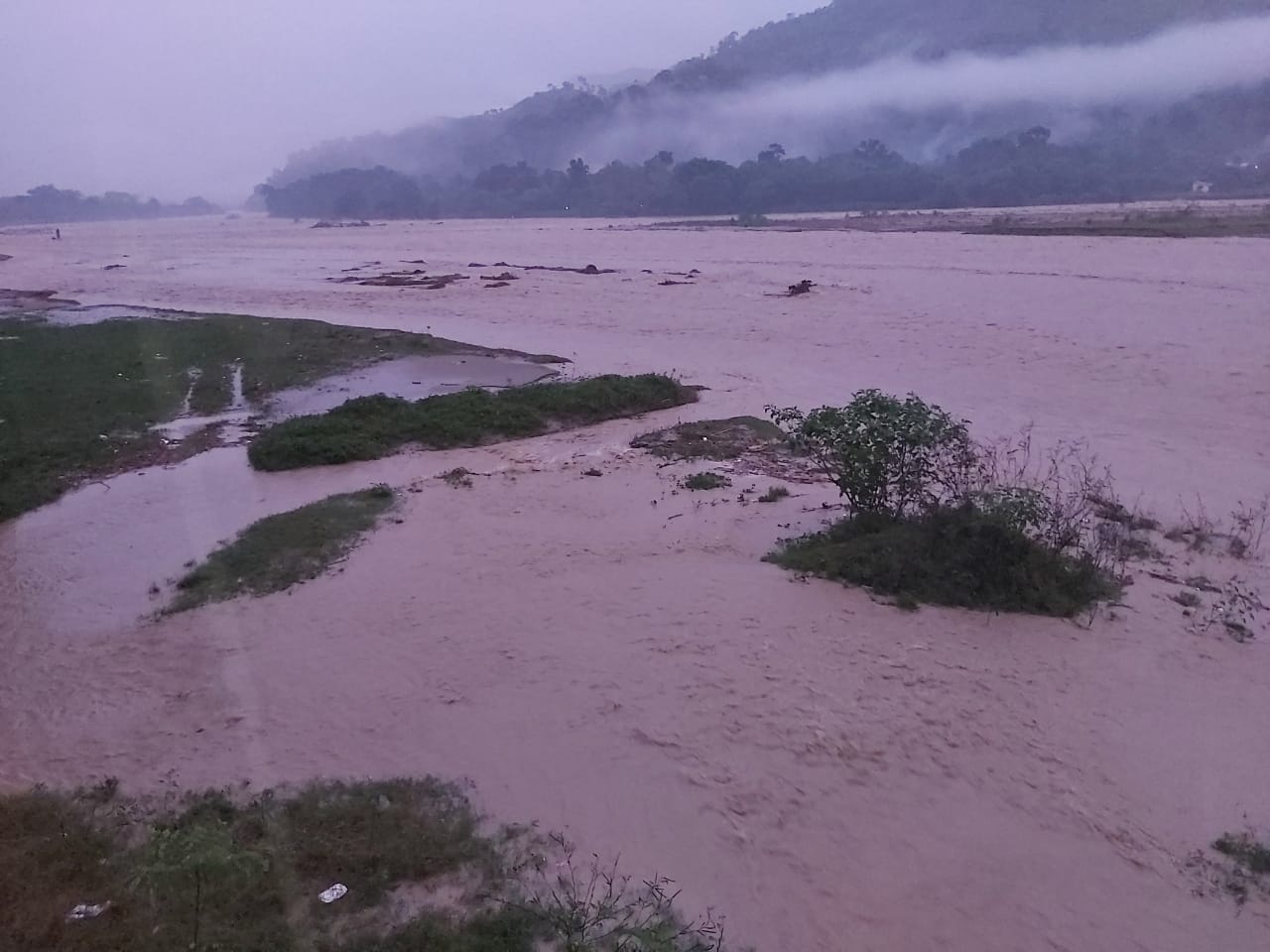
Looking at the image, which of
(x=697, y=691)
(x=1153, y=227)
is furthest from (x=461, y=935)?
(x=1153, y=227)

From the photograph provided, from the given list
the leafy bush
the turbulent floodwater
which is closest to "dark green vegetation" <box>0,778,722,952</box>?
the turbulent floodwater

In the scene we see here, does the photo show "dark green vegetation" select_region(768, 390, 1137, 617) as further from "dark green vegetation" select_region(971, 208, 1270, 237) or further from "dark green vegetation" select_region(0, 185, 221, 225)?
"dark green vegetation" select_region(0, 185, 221, 225)

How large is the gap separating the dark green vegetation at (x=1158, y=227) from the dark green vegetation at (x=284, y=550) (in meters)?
30.7

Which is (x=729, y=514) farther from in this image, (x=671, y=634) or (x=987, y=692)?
(x=987, y=692)

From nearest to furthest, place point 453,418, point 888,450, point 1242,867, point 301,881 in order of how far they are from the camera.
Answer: point 301,881, point 1242,867, point 888,450, point 453,418

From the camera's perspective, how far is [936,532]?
764 cm

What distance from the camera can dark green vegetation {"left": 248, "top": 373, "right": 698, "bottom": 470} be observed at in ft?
38.0

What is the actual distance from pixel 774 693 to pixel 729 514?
130 inches

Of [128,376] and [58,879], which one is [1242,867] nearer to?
[58,879]

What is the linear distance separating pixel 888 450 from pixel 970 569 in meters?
1.26

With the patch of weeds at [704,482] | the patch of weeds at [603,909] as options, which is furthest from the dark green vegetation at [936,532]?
the patch of weeds at [603,909]

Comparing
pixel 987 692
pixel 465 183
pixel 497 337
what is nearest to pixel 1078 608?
pixel 987 692

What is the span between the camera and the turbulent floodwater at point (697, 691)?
4859 millimetres

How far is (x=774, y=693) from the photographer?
6.20 metres
